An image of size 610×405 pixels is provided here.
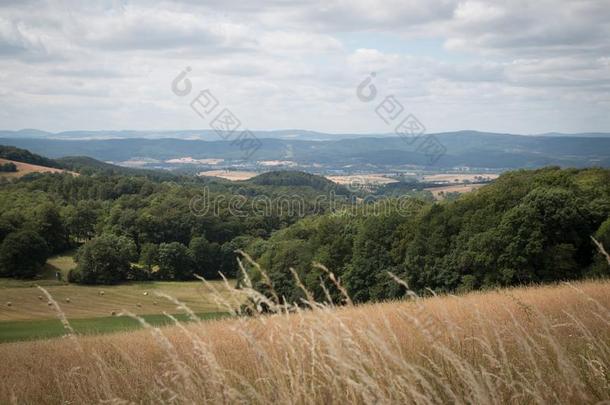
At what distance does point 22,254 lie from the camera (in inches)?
2662

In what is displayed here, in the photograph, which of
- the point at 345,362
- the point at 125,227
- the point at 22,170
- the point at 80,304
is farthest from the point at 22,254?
the point at 22,170

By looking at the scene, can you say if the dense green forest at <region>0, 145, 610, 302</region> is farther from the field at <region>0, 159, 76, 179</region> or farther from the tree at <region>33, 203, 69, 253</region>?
the field at <region>0, 159, 76, 179</region>

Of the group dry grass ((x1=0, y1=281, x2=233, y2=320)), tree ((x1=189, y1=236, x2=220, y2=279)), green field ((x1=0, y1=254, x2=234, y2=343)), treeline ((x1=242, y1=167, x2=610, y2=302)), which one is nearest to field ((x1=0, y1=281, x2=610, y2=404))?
treeline ((x1=242, y1=167, x2=610, y2=302))

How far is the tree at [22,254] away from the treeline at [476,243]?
111 feet

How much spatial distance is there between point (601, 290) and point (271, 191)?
497ft

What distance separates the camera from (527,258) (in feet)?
106

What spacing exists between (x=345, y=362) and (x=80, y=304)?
54.1 m

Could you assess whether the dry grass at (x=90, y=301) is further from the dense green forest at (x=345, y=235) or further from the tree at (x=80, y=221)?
the tree at (x=80, y=221)

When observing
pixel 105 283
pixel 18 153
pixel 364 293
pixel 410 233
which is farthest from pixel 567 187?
pixel 18 153

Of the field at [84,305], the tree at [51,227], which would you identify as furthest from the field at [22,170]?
the field at [84,305]

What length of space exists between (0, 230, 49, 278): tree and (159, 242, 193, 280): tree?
47.2 ft

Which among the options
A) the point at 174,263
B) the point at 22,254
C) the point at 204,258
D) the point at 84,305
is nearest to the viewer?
the point at 84,305

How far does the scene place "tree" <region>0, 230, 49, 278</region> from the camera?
66125mm

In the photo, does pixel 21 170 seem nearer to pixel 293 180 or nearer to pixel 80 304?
pixel 293 180
